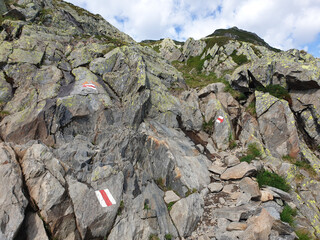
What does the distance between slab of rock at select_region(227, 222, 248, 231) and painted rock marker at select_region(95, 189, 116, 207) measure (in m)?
6.14

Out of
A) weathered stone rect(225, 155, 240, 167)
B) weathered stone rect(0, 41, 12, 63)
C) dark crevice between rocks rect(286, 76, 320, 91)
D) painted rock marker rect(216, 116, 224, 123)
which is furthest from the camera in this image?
painted rock marker rect(216, 116, 224, 123)

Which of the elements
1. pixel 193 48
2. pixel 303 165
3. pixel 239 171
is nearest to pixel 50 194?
pixel 239 171

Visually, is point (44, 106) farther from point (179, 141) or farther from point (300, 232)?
point (300, 232)

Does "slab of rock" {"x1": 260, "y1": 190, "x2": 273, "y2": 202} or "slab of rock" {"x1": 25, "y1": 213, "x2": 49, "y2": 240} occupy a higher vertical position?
"slab of rock" {"x1": 25, "y1": 213, "x2": 49, "y2": 240}

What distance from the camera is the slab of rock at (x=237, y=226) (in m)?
8.31

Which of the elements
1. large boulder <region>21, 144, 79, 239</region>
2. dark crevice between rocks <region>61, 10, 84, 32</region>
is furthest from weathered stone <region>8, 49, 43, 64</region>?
dark crevice between rocks <region>61, 10, 84, 32</region>

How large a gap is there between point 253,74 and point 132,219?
18.7 m

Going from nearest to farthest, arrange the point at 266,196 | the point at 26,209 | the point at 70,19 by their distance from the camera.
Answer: the point at 26,209 → the point at 266,196 → the point at 70,19

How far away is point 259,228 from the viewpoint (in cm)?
769

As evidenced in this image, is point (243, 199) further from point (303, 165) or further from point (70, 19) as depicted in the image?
point (70, 19)

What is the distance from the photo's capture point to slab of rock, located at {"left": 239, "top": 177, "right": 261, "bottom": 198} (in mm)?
10305

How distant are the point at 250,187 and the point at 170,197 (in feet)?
17.0

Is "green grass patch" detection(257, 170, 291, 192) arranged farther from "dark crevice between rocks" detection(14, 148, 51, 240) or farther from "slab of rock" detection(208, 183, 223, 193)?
"dark crevice between rocks" detection(14, 148, 51, 240)

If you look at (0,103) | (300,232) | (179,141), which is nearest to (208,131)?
(179,141)
